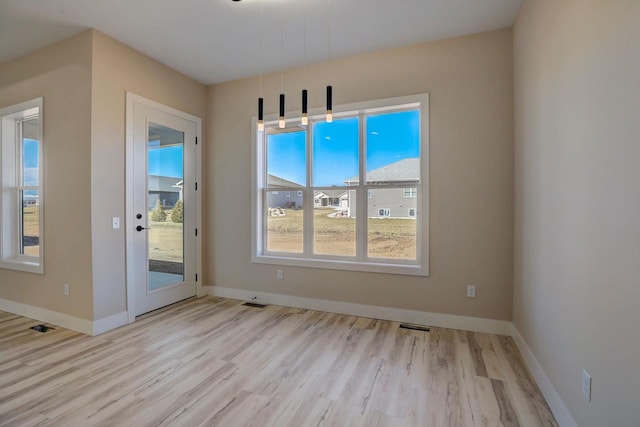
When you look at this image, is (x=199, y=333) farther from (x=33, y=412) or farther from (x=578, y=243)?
(x=578, y=243)

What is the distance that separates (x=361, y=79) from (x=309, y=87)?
661 mm

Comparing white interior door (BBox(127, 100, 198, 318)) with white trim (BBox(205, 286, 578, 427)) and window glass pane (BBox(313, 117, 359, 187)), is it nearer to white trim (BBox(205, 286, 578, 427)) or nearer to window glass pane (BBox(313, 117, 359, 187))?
white trim (BBox(205, 286, 578, 427))

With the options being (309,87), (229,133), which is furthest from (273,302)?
A: (309,87)

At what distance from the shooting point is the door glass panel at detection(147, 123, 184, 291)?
3656 mm

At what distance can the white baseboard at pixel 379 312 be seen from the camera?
120 inches

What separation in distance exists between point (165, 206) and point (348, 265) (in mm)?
2441

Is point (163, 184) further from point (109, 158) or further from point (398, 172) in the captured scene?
point (398, 172)

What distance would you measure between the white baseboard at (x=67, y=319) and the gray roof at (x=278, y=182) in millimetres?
2276

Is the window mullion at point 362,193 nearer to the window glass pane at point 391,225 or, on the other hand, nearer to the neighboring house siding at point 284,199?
the window glass pane at point 391,225

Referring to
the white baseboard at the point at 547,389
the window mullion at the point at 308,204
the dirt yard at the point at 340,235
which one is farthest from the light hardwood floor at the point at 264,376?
the window mullion at the point at 308,204

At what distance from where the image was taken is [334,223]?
381cm

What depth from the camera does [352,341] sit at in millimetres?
2885

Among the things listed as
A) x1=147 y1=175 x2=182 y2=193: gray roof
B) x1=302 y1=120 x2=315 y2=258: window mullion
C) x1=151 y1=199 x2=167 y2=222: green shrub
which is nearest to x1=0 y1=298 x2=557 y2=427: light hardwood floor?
x1=302 y1=120 x2=315 y2=258: window mullion

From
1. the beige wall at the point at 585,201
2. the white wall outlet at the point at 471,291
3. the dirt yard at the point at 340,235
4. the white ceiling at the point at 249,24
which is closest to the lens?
the beige wall at the point at 585,201
